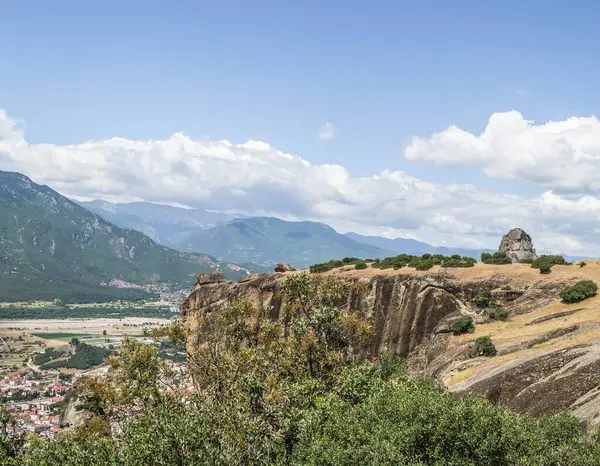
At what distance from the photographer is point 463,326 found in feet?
229

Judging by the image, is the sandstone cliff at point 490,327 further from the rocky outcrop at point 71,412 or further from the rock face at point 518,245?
the rocky outcrop at point 71,412

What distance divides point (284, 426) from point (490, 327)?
1783 inches

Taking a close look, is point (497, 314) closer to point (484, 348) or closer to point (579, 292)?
point (579, 292)

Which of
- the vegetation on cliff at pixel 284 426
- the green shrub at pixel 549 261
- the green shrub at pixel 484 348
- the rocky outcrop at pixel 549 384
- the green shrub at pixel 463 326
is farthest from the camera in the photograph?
the green shrub at pixel 549 261

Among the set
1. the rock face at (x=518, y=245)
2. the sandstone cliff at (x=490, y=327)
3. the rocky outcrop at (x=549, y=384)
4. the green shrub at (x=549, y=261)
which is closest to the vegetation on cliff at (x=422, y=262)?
the sandstone cliff at (x=490, y=327)

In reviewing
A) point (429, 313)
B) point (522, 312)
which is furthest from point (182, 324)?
point (522, 312)

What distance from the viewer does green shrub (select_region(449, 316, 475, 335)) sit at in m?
69.8

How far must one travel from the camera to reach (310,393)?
40.2m

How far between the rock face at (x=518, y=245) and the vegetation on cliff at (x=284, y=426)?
61528 mm

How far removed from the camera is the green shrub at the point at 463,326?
6981cm

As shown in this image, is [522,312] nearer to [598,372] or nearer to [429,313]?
[429,313]

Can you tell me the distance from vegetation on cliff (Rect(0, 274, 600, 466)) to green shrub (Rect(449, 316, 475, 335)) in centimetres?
2563

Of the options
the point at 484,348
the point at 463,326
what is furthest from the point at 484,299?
the point at 484,348

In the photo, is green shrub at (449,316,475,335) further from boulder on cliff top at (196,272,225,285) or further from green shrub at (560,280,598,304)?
boulder on cliff top at (196,272,225,285)
